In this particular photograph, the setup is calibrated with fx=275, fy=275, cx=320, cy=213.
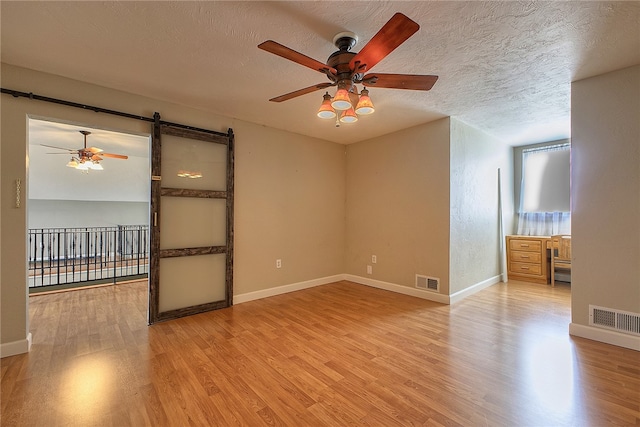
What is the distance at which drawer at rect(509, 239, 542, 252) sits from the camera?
4851mm

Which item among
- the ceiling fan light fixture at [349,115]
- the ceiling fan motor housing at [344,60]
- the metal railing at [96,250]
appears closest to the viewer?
the ceiling fan motor housing at [344,60]

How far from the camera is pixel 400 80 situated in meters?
1.98

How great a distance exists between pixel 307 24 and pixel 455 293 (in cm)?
371

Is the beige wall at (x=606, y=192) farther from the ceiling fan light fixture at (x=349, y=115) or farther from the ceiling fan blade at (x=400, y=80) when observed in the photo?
the ceiling fan light fixture at (x=349, y=115)

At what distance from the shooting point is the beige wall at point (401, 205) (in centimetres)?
388

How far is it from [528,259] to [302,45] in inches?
207

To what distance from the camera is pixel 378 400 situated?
1.80 metres

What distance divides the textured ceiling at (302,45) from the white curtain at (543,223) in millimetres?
2529

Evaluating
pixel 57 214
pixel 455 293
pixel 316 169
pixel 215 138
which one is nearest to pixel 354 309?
pixel 455 293

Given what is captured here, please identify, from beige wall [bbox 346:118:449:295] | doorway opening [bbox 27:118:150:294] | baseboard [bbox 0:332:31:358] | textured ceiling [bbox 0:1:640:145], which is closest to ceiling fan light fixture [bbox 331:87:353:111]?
textured ceiling [bbox 0:1:640:145]

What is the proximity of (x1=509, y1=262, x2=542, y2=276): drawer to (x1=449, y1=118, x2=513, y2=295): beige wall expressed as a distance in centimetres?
38

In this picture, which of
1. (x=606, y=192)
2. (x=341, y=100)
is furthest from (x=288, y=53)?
(x=606, y=192)

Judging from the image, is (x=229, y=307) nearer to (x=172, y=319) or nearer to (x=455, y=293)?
(x=172, y=319)

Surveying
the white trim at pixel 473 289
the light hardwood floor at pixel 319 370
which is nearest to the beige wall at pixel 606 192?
the light hardwood floor at pixel 319 370
